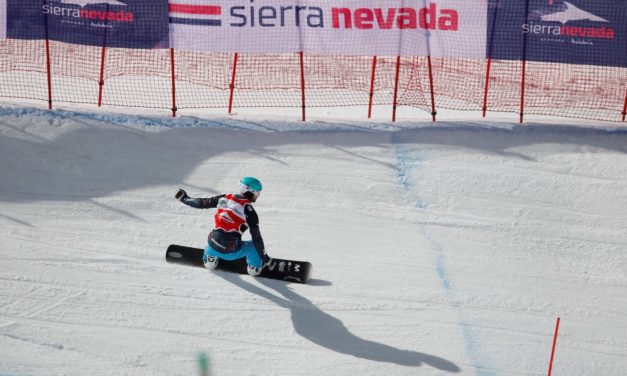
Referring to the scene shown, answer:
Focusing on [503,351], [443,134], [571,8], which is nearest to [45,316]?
[503,351]

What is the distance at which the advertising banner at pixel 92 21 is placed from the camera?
12602mm

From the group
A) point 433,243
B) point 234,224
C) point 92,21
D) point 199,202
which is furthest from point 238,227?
point 92,21

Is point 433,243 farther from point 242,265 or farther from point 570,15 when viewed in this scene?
point 570,15

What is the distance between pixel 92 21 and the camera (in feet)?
41.6

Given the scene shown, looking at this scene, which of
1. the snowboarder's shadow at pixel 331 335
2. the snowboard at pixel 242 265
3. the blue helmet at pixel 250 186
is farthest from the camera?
the snowboard at pixel 242 265

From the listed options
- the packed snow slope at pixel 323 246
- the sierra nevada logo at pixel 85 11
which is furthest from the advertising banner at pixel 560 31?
the sierra nevada logo at pixel 85 11

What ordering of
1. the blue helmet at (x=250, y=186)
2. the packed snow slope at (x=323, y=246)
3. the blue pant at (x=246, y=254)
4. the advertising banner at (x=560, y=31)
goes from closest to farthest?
the packed snow slope at (x=323, y=246) < the blue helmet at (x=250, y=186) < the blue pant at (x=246, y=254) < the advertising banner at (x=560, y=31)

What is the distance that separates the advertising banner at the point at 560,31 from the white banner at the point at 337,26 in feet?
1.15

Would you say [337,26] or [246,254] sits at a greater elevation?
[337,26]

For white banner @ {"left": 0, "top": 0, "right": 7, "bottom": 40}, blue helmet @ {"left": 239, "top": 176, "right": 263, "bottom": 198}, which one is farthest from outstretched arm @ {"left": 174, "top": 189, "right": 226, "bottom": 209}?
white banner @ {"left": 0, "top": 0, "right": 7, "bottom": 40}

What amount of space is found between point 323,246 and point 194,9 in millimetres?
4754

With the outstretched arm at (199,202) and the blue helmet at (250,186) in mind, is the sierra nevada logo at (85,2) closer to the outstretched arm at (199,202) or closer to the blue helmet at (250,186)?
the outstretched arm at (199,202)

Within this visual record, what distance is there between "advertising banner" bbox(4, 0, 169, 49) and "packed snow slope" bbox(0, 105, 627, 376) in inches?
48.3

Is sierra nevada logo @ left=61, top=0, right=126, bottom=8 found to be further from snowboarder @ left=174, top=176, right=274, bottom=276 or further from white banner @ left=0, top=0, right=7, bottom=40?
snowboarder @ left=174, top=176, right=274, bottom=276
